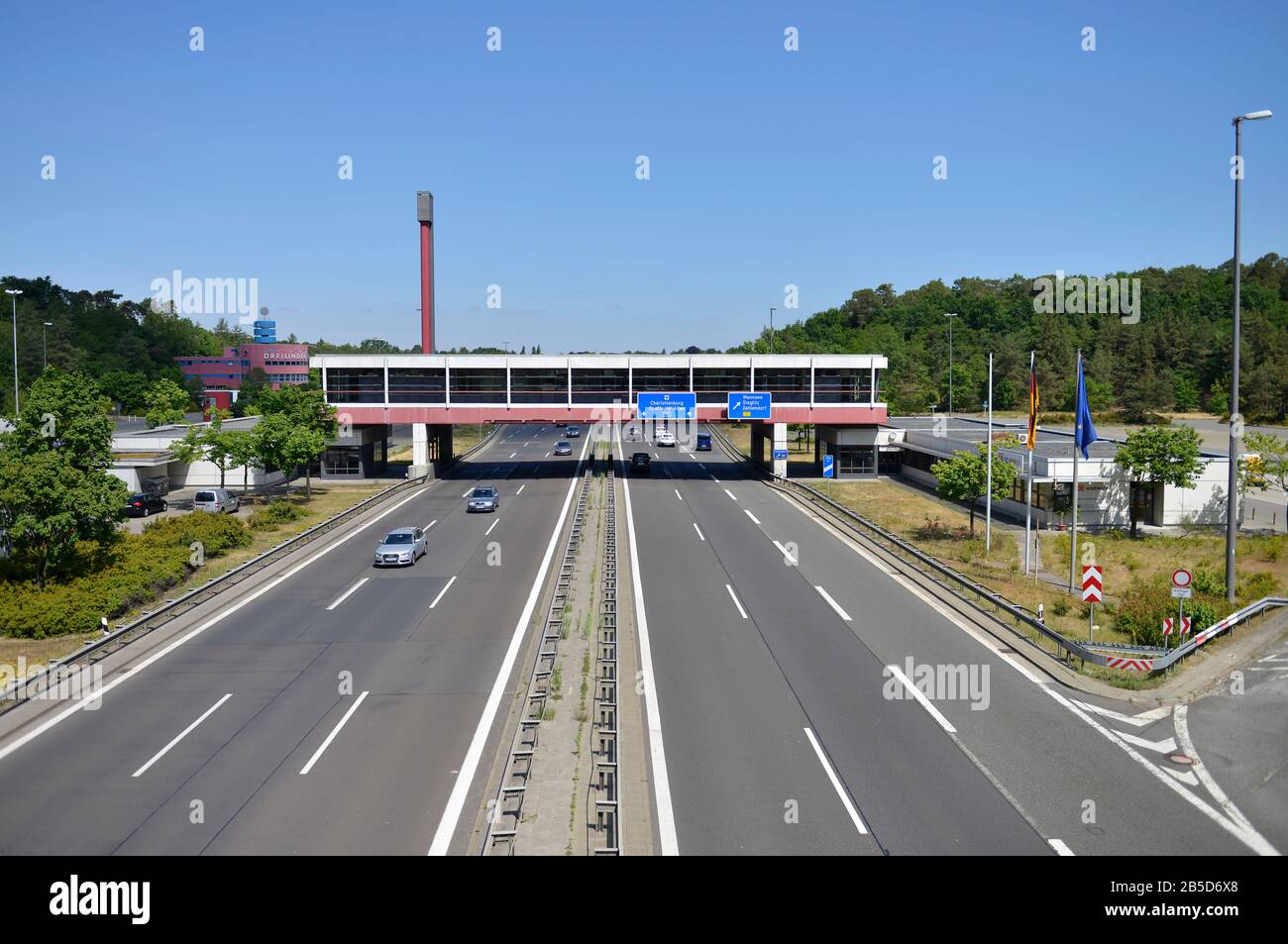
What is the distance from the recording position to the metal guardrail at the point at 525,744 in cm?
1247

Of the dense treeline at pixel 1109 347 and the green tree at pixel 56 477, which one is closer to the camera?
the green tree at pixel 56 477

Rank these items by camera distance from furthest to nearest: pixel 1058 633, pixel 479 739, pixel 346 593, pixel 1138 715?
pixel 346 593 → pixel 1058 633 → pixel 1138 715 → pixel 479 739

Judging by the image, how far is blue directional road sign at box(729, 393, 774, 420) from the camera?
60.4 meters

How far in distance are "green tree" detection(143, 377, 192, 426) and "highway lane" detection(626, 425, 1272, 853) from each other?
Answer: 60.2 m

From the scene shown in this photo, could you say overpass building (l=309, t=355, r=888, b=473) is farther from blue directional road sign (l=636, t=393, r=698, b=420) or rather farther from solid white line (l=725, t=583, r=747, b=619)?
solid white line (l=725, t=583, r=747, b=619)

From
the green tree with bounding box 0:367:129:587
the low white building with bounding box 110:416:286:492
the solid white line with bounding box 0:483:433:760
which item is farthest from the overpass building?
the green tree with bounding box 0:367:129:587

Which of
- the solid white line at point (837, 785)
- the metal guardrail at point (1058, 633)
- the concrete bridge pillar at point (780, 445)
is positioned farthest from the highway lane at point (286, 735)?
the concrete bridge pillar at point (780, 445)

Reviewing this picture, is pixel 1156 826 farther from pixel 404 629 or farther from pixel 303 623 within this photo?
pixel 303 623

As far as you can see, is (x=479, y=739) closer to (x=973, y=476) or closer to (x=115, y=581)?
(x=115, y=581)

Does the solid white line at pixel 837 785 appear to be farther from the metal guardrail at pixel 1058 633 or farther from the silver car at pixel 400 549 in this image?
the silver car at pixel 400 549

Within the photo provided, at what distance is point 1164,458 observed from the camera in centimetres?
3909

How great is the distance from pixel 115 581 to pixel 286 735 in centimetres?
1349

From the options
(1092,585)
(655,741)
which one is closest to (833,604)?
(1092,585)

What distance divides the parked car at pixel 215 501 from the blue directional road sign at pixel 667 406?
25516 mm
